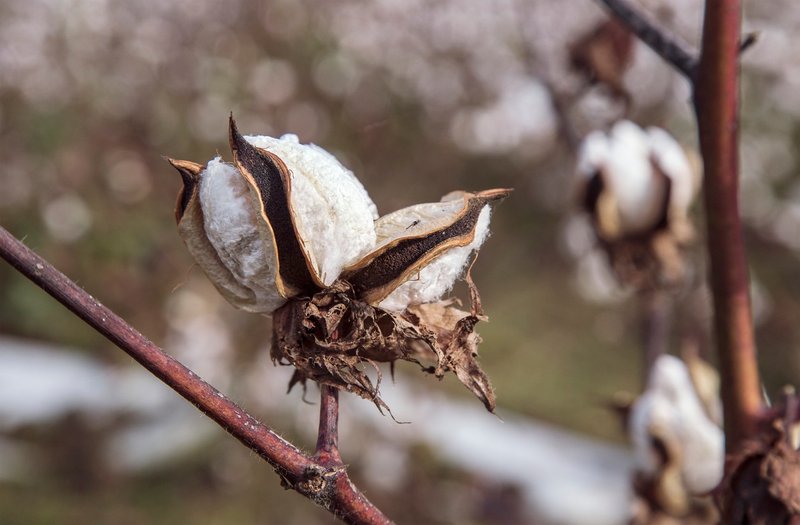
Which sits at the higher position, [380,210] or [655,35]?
[655,35]

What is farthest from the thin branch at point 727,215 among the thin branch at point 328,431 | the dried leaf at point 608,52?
the dried leaf at point 608,52

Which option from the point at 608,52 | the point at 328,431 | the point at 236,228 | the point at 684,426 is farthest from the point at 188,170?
the point at 608,52

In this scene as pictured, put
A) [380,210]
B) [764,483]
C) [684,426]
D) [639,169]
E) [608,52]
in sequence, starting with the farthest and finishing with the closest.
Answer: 1. [380,210]
2. [608,52]
3. [639,169]
4. [684,426]
5. [764,483]

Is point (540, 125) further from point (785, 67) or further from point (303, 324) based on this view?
point (303, 324)

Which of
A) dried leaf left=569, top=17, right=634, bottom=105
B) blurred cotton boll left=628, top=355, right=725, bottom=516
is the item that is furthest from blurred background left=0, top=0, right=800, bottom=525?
blurred cotton boll left=628, top=355, right=725, bottom=516

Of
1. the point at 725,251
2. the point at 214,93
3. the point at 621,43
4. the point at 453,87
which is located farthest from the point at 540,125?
the point at 725,251

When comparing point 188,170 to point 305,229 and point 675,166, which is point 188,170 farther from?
point 675,166

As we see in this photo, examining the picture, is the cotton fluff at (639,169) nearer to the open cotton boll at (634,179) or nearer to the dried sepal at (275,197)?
the open cotton boll at (634,179)
